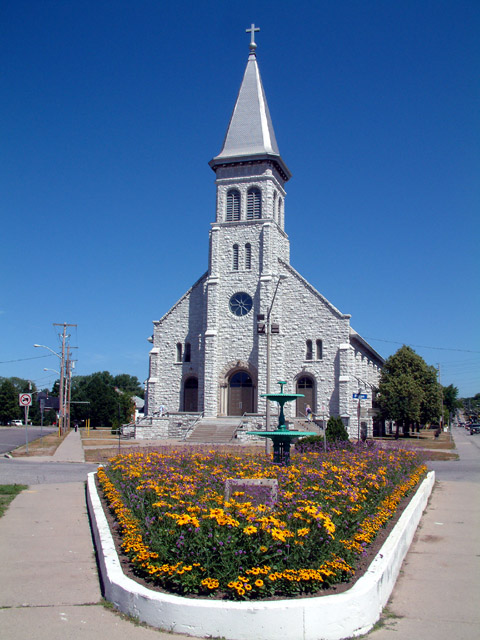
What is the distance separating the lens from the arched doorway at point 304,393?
139 feet

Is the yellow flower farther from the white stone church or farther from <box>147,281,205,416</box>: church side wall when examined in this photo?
<box>147,281,205,416</box>: church side wall

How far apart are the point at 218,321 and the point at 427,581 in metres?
36.4

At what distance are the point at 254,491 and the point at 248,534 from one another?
6.41 ft

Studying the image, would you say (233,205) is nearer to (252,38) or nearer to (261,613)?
(252,38)

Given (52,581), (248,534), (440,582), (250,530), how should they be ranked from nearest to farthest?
(250,530) < (248,534) < (52,581) < (440,582)

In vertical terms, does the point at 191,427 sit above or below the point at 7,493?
above

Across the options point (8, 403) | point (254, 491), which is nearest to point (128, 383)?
point (8, 403)

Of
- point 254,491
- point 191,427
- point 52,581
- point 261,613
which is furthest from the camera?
point 191,427

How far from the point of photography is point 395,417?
Result: 164 ft

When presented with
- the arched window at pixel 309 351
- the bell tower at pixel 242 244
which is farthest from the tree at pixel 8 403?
the arched window at pixel 309 351

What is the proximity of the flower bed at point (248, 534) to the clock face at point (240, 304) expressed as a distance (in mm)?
32628

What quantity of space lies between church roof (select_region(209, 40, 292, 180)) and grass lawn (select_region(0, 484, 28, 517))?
109 ft

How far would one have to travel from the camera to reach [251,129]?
45.5m

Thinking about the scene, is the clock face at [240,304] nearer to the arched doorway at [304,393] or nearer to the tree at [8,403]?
the arched doorway at [304,393]
